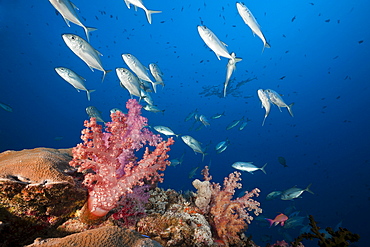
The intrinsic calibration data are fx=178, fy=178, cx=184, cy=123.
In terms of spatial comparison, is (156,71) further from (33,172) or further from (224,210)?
(224,210)

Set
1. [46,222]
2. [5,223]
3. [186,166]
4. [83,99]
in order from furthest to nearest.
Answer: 1. [186,166]
2. [83,99]
3. [46,222]
4. [5,223]

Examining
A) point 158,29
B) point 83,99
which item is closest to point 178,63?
point 158,29

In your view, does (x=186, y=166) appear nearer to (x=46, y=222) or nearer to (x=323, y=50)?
(x=323, y=50)

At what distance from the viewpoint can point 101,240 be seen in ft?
5.03

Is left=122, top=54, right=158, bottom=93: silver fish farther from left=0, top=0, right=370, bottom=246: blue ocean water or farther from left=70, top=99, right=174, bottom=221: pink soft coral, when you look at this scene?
left=0, top=0, right=370, bottom=246: blue ocean water

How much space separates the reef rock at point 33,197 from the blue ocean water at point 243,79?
106ft

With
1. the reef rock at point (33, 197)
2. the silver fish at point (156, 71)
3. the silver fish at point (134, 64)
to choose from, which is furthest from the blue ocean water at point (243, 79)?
the reef rock at point (33, 197)

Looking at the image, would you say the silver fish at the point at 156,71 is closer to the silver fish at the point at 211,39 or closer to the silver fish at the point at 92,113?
the silver fish at the point at 211,39

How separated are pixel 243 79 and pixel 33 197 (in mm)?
59186

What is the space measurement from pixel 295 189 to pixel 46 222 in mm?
7247

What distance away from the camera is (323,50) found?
4831cm

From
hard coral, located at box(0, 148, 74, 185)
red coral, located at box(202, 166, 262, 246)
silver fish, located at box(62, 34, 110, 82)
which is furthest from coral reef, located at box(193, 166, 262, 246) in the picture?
silver fish, located at box(62, 34, 110, 82)

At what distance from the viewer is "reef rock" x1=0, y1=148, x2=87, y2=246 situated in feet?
5.89

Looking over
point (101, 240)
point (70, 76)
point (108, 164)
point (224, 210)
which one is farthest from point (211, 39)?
point (224, 210)
